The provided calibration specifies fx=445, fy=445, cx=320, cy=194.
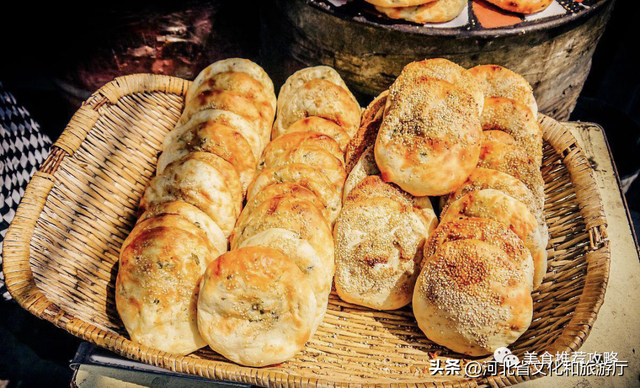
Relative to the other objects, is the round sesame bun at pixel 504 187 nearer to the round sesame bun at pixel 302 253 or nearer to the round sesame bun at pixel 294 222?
the round sesame bun at pixel 294 222

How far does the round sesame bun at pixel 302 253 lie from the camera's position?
6.97 feet

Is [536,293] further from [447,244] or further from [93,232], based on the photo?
[93,232]

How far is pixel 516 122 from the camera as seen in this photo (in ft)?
8.82

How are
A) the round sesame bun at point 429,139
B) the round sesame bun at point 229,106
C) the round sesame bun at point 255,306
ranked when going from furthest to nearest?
the round sesame bun at point 229,106, the round sesame bun at point 429,139, the round sesame bun at point 255,306

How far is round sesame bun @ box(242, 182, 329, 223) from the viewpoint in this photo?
2.39 metres

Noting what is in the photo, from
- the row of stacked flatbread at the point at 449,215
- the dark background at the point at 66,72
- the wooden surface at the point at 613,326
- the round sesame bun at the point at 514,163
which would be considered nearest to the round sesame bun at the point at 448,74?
the row of stacked flatbread at the point at 449,215

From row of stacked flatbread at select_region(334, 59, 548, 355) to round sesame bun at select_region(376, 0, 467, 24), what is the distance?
0.57m

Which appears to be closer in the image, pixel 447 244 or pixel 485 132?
pixel 447 244

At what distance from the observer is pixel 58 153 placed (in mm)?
2578

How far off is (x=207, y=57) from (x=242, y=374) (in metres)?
3.14

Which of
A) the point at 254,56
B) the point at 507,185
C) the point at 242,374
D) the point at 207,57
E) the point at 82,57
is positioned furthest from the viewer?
the point at 254,56

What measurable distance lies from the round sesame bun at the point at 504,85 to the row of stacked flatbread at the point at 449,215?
0.33 ft

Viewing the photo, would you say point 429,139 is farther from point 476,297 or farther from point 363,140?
point 476,297

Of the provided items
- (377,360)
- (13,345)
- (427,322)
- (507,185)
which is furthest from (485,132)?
(13,345)
